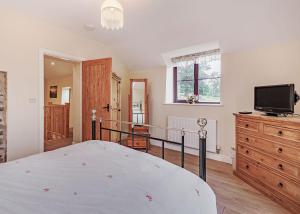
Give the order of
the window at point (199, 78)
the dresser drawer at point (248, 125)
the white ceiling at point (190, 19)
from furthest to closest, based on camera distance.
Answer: the window at point (199, 78)
the dresser drawer at point (248, 125)
the white ceiling at point (190, 19)

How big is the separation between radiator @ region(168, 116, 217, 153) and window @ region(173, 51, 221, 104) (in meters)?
0.48

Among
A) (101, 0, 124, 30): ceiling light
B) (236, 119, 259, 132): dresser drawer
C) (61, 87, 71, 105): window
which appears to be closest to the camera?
(101, 0, 124, 30): ceiling light

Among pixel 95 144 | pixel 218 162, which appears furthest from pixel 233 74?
pixel 95 144

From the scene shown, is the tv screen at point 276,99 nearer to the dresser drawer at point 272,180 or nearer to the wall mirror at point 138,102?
the dresser drawer at point 272,180

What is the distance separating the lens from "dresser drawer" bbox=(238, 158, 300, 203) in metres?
1.83

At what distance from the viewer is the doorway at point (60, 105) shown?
3879 mm

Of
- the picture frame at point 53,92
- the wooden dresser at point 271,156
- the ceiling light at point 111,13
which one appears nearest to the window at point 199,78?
the wooden dresser at point 271,156

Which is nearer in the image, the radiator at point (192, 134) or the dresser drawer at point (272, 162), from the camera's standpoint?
the dresser drawer at point (272, 162)

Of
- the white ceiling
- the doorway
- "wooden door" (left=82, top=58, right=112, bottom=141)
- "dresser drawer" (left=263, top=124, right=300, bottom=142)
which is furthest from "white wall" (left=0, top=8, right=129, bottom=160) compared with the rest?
"dresser drawer" (left=263, top=124, right=300, bottom=142)

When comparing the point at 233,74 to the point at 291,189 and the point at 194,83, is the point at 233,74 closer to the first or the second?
the point at 194,83

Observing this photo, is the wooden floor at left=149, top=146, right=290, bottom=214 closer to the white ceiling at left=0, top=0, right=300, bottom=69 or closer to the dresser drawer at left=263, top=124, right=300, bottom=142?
the dresser drawer at left=263, top=124, right=300, bottom=142

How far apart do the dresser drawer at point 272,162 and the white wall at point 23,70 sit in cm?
322

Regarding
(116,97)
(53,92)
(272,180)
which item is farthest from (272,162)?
(53,92)

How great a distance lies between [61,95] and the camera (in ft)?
24.4
